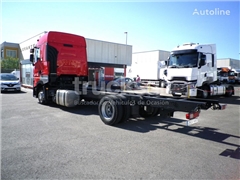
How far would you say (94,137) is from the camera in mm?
5031

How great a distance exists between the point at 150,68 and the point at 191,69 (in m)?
17.2

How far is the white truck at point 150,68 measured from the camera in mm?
27656

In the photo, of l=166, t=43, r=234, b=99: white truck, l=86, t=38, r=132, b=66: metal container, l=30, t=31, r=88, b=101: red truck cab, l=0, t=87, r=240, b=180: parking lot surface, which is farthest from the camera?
l=86, t=38, r=132, b=66: metal container

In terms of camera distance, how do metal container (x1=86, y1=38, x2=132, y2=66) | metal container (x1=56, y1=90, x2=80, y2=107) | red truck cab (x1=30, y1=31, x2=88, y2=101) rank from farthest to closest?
metal container (x1=86, y1=38, x2=132, y2=66) < red truck cab (x1=30, y1=31, x2=88, y2=101) < metal container (x1=56, y1=90, x2=80, y2=107)

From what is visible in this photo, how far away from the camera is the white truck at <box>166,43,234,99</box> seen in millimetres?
11805

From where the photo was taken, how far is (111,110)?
647 centimetres

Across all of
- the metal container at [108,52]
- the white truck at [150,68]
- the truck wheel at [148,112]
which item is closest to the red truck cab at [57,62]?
the truck wheel at [148,112]

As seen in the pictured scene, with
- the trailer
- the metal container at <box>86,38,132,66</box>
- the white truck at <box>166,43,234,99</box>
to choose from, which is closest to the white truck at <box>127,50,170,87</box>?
the metal container at <box>86,38,132,66</box>

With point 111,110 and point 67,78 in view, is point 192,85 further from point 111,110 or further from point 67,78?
point 67,78

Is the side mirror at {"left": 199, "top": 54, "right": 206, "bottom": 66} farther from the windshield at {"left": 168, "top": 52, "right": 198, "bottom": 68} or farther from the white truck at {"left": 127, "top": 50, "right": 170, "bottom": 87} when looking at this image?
the white truck at {"left": 127, "top": 50, "right": 170, "bottom": 87}

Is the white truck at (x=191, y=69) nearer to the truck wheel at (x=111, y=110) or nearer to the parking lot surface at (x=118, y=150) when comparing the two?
the parking lot surface at (x=118, y=150)

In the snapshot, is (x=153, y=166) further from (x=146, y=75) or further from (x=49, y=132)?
(x=146, y=75)

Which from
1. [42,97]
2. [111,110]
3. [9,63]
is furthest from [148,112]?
[9,63]

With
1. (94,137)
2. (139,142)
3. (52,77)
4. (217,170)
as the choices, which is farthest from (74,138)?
(52,77)
